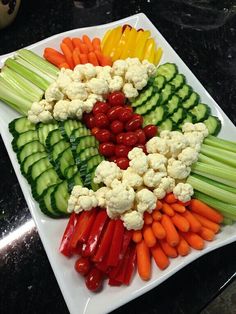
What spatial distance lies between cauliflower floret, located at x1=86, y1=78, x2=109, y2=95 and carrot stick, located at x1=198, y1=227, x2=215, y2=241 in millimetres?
725

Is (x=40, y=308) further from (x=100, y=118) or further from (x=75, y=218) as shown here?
(x=100, y=118)

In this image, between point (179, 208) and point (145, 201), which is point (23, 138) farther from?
point (179, 208)

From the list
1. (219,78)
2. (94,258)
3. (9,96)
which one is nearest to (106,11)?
(219,78)

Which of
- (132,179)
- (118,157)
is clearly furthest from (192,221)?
(118,157)

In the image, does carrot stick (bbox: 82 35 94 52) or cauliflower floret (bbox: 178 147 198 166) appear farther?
carrot stick (bbox: 82 35 94 52)

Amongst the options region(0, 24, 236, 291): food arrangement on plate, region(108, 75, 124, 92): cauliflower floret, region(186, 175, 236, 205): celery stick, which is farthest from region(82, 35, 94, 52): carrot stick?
region(186, 175, 236, 205): celery stick

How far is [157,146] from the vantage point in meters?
1.63

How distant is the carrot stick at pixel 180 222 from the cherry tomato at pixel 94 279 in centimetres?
33

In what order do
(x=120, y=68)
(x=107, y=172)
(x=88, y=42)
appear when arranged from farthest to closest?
(x=88, y=42), (x=120, y=68), (x=107, y=172)

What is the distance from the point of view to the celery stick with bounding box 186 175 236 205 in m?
1.56

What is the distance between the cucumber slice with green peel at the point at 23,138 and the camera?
1719 millimetres

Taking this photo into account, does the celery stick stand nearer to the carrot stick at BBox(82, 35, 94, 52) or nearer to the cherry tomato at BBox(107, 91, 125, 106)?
the cherry tomato at BBox(107, 91, 125, 106)

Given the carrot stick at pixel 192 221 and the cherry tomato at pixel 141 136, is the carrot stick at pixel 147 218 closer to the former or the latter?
the carrot stick at pixel 192 221

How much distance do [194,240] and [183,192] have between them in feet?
0.59
